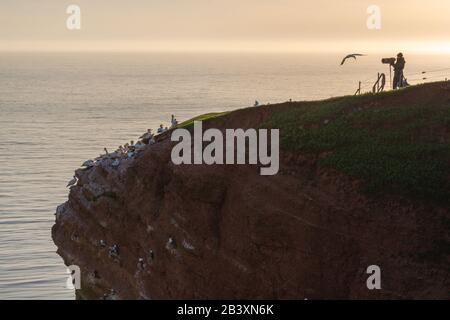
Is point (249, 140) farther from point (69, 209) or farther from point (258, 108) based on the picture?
point (69, 209)

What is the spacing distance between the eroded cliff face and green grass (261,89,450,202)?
492 millimetres

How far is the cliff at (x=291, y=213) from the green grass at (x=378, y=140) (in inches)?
1.7

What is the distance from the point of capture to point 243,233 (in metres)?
29.8

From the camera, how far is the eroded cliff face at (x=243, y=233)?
28047 mm

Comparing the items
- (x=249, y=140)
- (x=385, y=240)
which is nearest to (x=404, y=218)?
(x=385, y=240)

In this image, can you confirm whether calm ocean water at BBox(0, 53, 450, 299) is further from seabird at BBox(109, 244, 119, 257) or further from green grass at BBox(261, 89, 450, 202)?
green grass at BBox(261, 89, 450, 202)

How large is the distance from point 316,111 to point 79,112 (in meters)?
110

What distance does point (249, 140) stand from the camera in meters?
32.3

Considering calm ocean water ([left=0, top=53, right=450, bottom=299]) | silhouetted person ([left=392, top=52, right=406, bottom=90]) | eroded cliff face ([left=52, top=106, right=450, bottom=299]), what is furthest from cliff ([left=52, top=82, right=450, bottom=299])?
calm ocean water ([left=0, top=53, right=450, bottom=299])

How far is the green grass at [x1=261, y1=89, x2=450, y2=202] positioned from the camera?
2950 centimetres

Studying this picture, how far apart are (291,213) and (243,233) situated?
1.61 meters

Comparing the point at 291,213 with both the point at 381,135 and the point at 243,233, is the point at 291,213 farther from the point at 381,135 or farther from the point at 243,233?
the point at 381,135

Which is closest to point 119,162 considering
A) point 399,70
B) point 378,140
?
point 378,140

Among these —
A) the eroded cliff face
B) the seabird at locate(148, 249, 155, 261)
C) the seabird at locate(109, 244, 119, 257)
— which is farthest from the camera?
Answer: the seabird at locate(109, 244, 119, 257)
